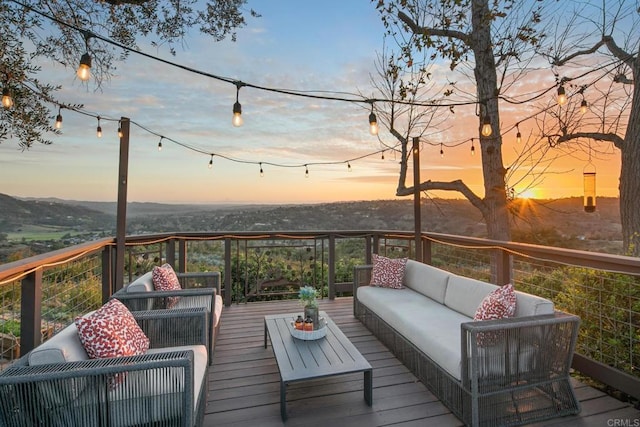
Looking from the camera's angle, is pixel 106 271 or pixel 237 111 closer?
pixel 237 111

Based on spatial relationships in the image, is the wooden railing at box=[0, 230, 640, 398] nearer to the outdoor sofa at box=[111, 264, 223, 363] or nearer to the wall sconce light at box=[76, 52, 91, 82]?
the outdoor sofa at box=[111, 264, 223, 363]

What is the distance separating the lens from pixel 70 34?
4.33m

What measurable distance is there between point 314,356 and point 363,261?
3.22m

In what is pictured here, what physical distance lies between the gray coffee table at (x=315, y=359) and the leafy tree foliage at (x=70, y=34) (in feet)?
12.6

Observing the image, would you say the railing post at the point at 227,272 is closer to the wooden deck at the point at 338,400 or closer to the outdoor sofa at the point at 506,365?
the wooden deck at the point at 338,400

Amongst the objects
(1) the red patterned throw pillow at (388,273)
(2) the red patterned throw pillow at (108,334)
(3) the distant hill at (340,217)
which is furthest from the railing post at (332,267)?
(2) the red patterned throw pillow at (108,334)

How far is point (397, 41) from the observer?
19.9ft

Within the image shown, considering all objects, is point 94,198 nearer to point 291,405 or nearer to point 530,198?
point 291,405

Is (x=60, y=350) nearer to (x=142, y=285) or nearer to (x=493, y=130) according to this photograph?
(x=142, y=285)

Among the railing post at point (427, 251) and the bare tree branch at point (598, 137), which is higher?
the bare tree branch at point (598, 137)

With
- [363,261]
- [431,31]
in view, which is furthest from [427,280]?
[431,31]

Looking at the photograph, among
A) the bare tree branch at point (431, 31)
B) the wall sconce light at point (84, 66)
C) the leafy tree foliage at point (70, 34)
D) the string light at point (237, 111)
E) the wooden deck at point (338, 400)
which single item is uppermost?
the bare tree branch at point (431, 31)

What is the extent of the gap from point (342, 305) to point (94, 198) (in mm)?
5076

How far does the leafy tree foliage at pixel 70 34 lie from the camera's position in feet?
12.2
